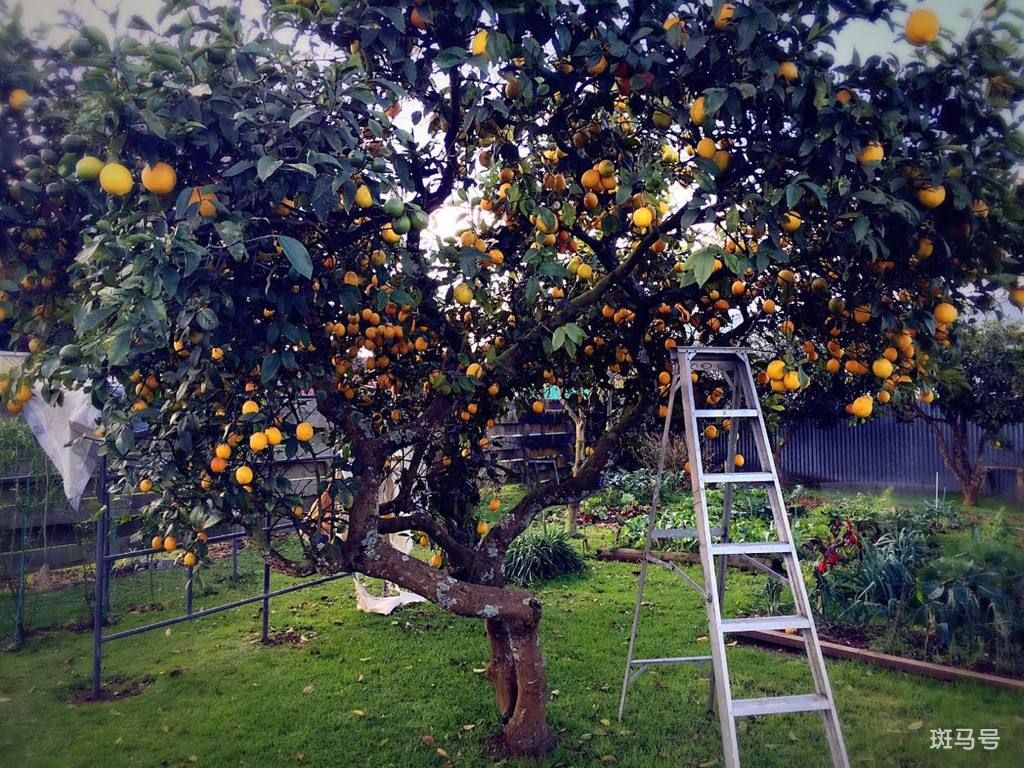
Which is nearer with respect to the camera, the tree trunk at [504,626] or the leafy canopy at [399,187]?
the leafy canopy at [399,187]

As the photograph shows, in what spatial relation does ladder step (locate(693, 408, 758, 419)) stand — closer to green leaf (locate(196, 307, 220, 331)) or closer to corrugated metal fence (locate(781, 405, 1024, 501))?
green leaf (locate(196, 307, 220, 331))

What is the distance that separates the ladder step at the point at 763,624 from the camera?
7.73ft

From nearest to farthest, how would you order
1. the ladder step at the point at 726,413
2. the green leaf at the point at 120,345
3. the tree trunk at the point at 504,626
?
1. the green leaf at the point at 120,345
2. the ladder step at the point at 726,413
3. the tree trunk at the point at 504,626

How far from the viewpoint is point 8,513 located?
533cm

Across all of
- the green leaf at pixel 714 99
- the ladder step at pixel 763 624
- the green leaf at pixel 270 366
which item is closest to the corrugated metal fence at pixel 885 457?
the ladder step at pixel 763 624

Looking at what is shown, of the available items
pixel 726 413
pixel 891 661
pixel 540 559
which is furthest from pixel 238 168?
pixel 540 559

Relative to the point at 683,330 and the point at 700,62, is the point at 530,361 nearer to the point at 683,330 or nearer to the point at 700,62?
the point at 683,330

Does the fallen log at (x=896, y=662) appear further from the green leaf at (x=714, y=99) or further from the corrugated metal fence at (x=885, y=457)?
the corrugated metal fence at (x=885, y=457)

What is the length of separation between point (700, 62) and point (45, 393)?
216 cm

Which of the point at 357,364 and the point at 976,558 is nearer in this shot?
the point at 357,364

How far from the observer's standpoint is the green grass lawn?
3139 mm

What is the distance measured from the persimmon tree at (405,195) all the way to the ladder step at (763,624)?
82 centimetres

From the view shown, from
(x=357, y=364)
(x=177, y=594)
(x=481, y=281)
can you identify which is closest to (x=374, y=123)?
(x=481, y=281)

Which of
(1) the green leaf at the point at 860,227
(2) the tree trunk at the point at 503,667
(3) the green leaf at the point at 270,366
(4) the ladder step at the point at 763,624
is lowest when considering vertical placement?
(2) the tree trunk at the point at 503,667
